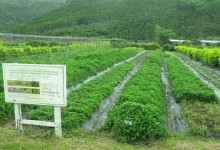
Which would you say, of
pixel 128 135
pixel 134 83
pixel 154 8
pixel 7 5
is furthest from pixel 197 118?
pixel 7 5

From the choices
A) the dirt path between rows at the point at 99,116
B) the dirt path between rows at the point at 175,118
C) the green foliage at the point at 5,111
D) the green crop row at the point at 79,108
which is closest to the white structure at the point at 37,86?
the green crop row at the point at 79,108

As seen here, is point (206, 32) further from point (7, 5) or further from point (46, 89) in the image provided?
point (7, 5)

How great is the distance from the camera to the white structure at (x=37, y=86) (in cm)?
580

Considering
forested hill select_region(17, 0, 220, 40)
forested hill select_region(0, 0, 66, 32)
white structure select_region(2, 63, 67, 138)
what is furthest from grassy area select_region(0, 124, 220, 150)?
forested hill select_region(0, 0, 66, 32)

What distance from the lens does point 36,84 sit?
5969 millimetres

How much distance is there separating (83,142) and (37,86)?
168 centimetres

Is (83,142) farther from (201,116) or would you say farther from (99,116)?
(201,116)

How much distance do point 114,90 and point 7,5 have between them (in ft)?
408

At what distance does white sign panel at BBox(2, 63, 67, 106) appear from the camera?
5797mm

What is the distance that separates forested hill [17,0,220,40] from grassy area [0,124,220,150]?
77.2m

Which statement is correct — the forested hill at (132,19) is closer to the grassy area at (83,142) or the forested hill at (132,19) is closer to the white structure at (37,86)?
the grassy area at (83,142)

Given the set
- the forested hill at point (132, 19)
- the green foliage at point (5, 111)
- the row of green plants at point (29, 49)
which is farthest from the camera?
the forested hill at point (132, 19)

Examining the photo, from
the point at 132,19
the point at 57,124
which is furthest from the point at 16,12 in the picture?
the point at 57,124

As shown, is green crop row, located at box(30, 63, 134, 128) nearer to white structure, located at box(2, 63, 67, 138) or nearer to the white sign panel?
white structure, located at box(2, 63, 67, 138)
